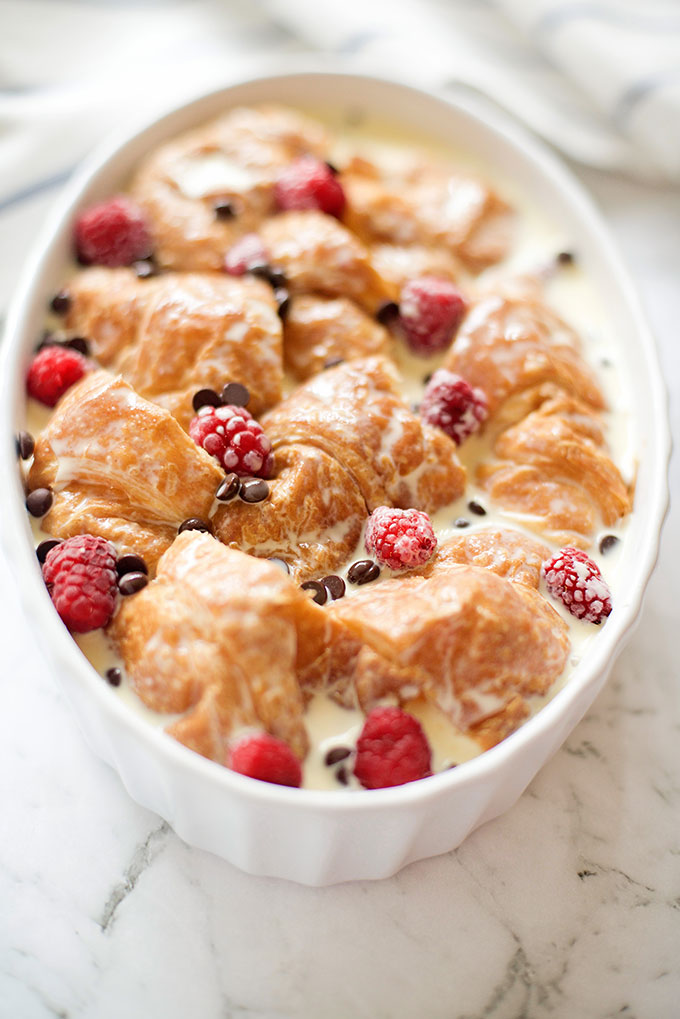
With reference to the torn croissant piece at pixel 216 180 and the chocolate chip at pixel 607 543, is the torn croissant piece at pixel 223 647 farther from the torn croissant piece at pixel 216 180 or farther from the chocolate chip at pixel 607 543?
the torn croissant piece at pixel 216 180

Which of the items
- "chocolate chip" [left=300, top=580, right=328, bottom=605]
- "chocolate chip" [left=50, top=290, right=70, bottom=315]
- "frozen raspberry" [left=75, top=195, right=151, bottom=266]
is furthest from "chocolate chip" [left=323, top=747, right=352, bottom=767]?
"frozen raspberry" [left=75, top=195, right=151, bottom=266]

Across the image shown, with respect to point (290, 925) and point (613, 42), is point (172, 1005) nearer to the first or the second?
point (290, 925)

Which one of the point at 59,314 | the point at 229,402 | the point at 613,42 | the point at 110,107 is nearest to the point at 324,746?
the point at 229,402

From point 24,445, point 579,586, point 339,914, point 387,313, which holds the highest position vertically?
point 387,313

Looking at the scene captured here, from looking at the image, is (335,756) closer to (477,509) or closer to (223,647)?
(223,647)

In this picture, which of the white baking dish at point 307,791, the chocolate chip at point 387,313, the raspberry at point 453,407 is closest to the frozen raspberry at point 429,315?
the chocolate chip at point 387,313

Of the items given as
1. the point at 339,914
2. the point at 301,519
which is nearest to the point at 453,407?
the point at 301,519

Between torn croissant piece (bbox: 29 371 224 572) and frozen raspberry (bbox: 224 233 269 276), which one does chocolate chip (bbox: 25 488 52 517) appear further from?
frozen raspberry (bbox: 224 233 269 276)
